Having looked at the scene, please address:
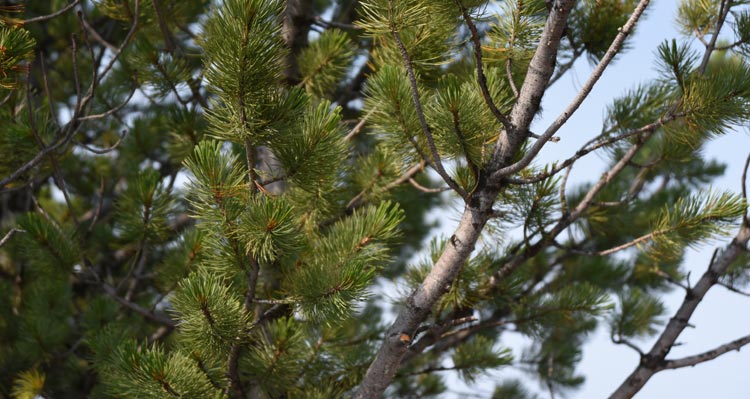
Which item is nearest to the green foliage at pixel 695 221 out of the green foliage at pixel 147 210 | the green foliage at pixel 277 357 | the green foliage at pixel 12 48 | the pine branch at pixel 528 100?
the pine branch at pixel 528 100

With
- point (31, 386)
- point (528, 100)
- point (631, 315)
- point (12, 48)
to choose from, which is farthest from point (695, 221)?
point (31, 386)

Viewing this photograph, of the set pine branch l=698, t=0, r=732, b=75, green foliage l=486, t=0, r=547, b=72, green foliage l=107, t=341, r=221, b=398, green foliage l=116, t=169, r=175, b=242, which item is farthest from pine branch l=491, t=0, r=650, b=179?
green foliage l=116, t=169, r=175, b=242

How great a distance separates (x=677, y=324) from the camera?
1381mm

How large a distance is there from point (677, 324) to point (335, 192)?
0.65m

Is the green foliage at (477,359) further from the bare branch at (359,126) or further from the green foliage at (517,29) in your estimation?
the green foliage at (517,29)

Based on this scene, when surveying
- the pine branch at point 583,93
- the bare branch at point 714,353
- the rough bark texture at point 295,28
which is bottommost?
the bare branch at point 714,353

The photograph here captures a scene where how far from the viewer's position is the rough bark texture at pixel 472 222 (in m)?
1.04

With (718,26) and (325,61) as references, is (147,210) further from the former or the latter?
(718,26)

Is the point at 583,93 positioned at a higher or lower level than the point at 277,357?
higher

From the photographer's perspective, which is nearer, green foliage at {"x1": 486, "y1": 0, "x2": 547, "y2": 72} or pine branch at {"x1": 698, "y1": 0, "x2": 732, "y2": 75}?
green foliage at {"x1": 486, "y1": 0, "x2": 547, "y2": 72}

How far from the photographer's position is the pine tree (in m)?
1.03

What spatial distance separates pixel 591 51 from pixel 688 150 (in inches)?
10.6

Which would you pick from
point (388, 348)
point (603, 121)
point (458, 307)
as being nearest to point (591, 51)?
point (603, 121)

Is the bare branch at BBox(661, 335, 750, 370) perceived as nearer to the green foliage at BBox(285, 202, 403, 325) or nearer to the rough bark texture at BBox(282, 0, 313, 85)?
the green foliage at BBox(285, 202, 403, 325)
